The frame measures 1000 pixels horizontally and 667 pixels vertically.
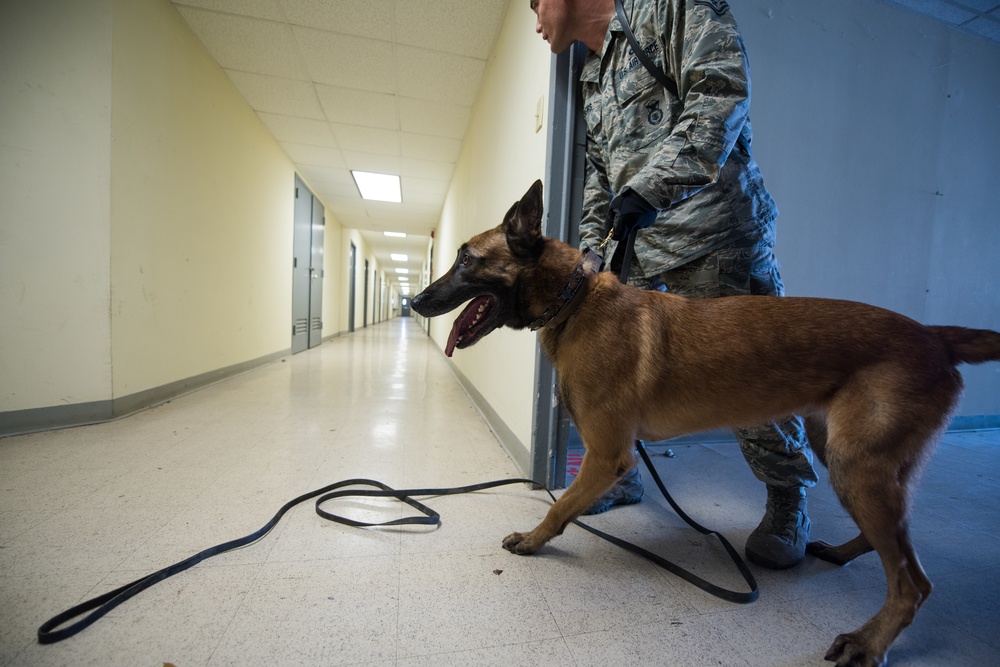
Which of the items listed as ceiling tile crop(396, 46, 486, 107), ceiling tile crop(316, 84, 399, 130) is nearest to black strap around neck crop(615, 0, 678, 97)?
ceiling tile crop(396, 46, 486, 107)

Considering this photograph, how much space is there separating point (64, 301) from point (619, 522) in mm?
2939

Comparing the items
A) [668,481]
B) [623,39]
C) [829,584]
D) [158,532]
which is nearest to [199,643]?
[158,532]

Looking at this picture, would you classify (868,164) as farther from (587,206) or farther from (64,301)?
(64,301)

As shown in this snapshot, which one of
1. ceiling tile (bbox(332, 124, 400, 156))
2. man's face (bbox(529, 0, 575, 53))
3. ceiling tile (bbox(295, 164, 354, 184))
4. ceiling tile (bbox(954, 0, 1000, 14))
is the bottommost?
man's face (bbox(529, 0, 575, 53))

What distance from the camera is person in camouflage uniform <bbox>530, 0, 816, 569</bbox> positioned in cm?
88

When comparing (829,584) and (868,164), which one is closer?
(829,584)

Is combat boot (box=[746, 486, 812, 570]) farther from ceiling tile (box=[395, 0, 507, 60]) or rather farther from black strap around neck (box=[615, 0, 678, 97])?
ceiling tile (box=[395, 0, 507, 60])

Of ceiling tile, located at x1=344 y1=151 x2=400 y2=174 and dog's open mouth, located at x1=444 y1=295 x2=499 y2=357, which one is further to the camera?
ceiling tile, located at x1=344 y1=151 x2=400 y2=174

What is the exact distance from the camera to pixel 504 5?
7.84 ft

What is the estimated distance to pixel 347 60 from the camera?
9.62 feet

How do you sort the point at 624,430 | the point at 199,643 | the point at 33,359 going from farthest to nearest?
the point at 33,359 → the point at 624,430 → the point at 199,643

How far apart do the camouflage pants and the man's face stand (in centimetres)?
96

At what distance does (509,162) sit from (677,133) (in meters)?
1.32

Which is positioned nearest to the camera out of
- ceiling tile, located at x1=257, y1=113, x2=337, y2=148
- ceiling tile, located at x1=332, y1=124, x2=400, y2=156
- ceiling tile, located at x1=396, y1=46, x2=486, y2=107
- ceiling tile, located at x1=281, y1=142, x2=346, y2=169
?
ceiling tile, located at x1=396, y1=46, x2=486, y2=107
